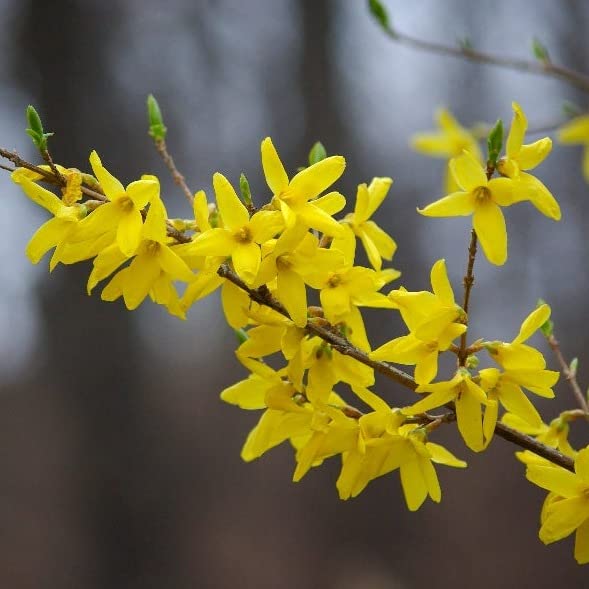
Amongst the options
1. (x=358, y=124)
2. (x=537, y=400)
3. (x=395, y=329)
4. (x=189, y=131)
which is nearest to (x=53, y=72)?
(x=189, y=131)

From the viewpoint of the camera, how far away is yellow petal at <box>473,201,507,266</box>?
683 millimetres

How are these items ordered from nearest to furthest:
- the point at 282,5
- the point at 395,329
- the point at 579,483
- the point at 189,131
Answer: the point at 579,483 < the point at 395,329 < the point at 189,131 < the point at 282,5

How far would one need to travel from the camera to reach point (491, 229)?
686mm

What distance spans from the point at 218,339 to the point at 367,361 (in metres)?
4.88

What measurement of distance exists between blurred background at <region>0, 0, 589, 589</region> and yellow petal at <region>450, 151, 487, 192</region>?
3.70 m

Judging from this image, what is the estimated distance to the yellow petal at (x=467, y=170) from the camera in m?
0.66

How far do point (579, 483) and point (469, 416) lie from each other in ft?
0.38

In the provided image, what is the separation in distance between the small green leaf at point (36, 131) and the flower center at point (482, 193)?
0.41 m

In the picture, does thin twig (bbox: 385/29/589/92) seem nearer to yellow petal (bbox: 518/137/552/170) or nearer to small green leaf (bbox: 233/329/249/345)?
yellow petal (bbox: 518/137/552/170)

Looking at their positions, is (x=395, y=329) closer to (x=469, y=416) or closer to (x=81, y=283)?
(x=81, y=283)

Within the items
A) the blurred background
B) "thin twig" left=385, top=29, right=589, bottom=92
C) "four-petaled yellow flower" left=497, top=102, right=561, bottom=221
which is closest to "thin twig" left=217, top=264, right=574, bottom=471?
"four-petaled yellow flower" left=497, top=102, right=561, bottom=221

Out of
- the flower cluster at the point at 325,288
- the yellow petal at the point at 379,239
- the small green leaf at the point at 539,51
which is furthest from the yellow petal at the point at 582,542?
the small green leaf at the point at 539,51

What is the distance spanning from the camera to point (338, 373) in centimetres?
74

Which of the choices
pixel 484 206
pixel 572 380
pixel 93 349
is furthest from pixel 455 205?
pixel 93 349
